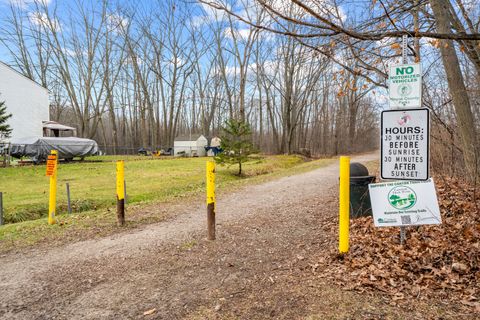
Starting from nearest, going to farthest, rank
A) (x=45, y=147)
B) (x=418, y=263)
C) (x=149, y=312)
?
(x=149, y=312), (x=418, y=263), (x=45, y=147)

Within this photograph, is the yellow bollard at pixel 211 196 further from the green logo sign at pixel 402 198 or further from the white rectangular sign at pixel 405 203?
the green logo sign at pixel 402 198

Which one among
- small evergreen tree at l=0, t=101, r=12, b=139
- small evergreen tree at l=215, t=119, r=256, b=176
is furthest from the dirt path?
small evergreen tree at l=0, t=101, r=12, b=139

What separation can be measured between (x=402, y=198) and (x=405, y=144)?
0.64m

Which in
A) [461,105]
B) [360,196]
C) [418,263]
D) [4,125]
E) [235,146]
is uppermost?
[4,125]

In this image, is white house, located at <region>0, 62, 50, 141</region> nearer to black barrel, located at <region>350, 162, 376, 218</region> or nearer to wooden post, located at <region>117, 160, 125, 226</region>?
wooden post, located at <region>117, 160, 125, 226</region>

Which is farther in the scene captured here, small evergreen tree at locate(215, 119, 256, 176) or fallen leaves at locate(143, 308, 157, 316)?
small evergreen tree at locate(215, 119, 256, 176)

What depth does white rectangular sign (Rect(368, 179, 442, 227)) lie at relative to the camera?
3.52 meters

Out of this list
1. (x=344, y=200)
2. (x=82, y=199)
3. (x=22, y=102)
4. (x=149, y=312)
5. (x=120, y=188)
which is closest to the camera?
(x=149, y=312)

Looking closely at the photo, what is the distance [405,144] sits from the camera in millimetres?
3531

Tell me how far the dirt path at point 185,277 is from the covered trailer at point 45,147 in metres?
20.7

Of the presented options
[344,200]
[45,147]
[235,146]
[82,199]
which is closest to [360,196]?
[344,200]

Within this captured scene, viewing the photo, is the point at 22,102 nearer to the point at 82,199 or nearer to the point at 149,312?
the point at 82,199

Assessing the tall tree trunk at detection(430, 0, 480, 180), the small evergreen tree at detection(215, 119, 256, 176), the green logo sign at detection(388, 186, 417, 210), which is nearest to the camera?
the green logo sign at detection(388, 186, 417, 210)

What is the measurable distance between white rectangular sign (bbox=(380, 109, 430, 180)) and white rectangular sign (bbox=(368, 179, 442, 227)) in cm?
15
